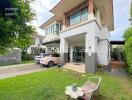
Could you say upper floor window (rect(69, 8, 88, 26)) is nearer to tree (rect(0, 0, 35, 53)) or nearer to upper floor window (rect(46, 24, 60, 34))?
upper floor window (rect(46, 24, 60, 34))

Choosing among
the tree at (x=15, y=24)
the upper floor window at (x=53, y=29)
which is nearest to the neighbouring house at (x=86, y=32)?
the upper floor window at (x=53, y=29)

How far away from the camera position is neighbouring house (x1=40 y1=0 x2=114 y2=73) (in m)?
17.2

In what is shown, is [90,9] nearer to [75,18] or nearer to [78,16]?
[78,16]

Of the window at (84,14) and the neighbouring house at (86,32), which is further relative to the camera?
the window at (84,14)

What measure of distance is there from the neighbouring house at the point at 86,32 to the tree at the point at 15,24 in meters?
9.33

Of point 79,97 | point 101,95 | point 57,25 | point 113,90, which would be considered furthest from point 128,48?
point 57,25

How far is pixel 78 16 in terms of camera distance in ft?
68.0

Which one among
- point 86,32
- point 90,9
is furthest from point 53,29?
point 90,9

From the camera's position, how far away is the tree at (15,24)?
7441 mm

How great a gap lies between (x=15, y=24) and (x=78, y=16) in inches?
538

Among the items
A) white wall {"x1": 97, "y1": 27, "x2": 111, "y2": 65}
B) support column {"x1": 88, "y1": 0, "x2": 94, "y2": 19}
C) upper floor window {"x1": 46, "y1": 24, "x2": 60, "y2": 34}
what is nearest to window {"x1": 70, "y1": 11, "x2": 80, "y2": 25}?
support column {"x1": 88, "y1": 0, "x2": 94, "y2": 19}

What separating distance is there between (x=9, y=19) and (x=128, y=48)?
34.7ft

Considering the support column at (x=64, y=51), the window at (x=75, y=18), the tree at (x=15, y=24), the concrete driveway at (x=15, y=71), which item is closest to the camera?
the tree at (x=15, y=24)

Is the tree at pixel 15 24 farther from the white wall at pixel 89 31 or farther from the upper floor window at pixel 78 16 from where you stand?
the upper floor window at pixel 78 16
